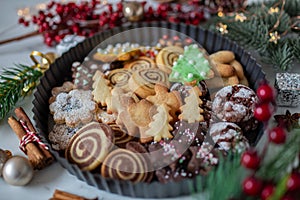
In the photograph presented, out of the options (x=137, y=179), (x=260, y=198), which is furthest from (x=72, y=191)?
(x=260, y=198)

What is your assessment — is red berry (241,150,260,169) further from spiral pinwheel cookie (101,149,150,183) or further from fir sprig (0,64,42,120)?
fir sprig (0,64,42,120)

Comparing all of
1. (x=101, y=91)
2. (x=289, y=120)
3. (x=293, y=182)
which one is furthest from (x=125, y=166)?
(x=289, y=120)

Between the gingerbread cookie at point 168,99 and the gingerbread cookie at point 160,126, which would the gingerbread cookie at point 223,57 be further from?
the gingerbread cookie at point 160,126

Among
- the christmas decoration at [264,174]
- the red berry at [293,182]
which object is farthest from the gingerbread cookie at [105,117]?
the red berry at [293,182]

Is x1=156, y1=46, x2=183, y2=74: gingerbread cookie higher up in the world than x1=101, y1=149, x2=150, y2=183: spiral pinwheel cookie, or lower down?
higher up

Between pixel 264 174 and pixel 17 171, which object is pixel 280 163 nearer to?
pixel 264 174

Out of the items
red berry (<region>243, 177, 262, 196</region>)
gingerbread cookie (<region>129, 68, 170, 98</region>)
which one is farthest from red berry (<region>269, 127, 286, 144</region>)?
gingerbread cookie (<region>129, 68, 170, 98</region>)

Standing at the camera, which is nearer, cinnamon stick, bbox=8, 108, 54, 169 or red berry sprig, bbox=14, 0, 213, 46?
cinnamon stick, bbox=8, 108, 54, 169
